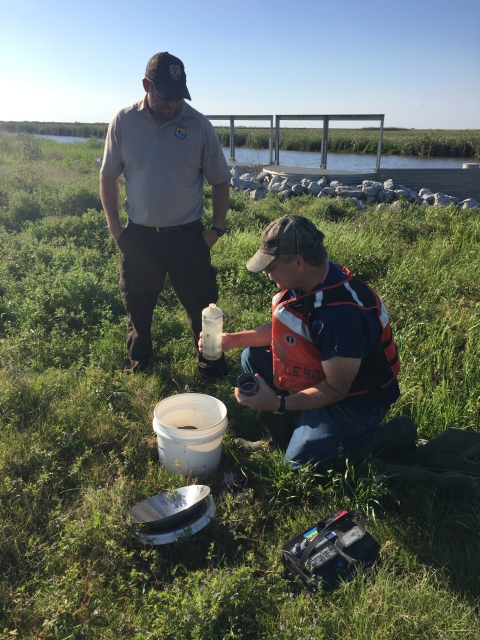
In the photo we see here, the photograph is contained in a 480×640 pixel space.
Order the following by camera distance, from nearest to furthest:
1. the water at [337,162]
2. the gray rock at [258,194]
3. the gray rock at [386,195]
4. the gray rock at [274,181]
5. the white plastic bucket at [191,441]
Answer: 1. the white plastic bucket at [191,441]
2. the gray rock at [258,194]
3. the gray rock at [386,195]
4. the gray rock at [274,181]
5. the water at [337,162]

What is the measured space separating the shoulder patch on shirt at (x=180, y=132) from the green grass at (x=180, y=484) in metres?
1.80

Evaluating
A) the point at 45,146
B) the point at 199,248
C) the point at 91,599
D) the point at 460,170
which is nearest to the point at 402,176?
the point at 460,170

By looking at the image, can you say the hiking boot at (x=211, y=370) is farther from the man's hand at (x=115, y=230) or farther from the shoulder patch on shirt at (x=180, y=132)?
the shoulder patch on shirt at (x=180, y=132)

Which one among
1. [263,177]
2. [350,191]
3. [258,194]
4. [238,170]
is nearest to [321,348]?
[258,194]

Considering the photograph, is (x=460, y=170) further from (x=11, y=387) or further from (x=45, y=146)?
(x=45, y=146)

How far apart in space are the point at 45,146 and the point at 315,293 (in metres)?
24.0

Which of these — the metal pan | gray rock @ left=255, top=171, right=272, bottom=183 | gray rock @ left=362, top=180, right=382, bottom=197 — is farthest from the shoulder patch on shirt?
gray rock @ left=255, top=171, right=272, bottom=183

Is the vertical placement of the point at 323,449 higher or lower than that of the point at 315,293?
lower

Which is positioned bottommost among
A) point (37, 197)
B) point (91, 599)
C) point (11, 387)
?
point (91, 599)

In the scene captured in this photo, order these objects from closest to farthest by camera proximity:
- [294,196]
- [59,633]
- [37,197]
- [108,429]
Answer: [59,633], [108,429], [37,197], [294,196]

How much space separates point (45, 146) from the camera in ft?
75.9

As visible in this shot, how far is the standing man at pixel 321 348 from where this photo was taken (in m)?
2.48

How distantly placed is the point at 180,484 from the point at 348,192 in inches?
435

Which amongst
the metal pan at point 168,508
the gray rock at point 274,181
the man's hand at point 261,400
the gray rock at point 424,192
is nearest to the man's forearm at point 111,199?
the man's hand at point 261,400
